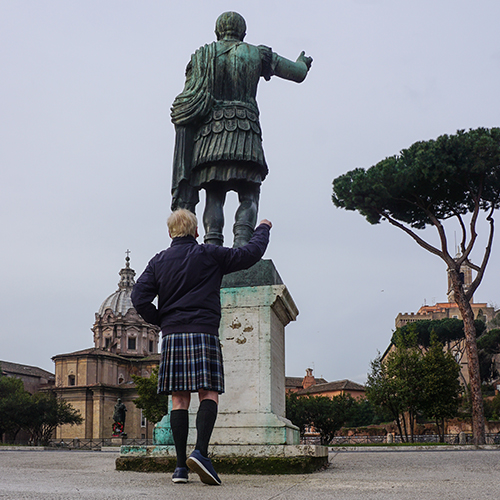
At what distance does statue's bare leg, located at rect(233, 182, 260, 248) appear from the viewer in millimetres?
5152

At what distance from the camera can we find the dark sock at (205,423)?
9.90 feet

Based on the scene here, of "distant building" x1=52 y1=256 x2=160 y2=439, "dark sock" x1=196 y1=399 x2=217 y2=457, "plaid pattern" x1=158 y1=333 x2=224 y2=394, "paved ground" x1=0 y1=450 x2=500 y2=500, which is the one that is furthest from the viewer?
"distant building" x1=52 y1=256 x2=160 y2=439

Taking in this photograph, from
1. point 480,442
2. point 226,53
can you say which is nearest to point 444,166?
point 480,442

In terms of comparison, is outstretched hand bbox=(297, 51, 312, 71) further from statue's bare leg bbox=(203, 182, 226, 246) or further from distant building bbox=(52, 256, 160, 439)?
distant building bbox=(52, 256, 160, 439)

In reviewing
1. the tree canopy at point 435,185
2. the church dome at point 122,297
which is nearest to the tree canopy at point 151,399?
the tree canopy at point 435,185

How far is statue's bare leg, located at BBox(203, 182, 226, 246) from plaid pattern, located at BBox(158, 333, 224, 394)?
7.08ft

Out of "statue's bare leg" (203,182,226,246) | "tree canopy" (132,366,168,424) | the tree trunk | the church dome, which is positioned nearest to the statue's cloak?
"statue's bare leg" (203,182,226,246)

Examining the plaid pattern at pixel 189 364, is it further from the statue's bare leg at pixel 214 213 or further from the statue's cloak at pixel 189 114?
the statue's cloak at pixel 189 114

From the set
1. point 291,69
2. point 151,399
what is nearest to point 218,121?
point 291,69

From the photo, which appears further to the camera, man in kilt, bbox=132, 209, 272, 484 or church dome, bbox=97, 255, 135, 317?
church dome, bbox=97, 255, 135, 317

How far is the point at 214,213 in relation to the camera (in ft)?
17.5

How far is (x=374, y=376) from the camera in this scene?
1097 inches

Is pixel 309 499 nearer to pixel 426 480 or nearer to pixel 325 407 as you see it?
pixel 426 480

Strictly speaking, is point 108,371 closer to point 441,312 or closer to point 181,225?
point 441,312
